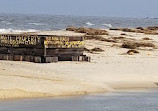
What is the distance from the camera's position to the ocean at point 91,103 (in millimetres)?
14500

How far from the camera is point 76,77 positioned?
1858 centimetres

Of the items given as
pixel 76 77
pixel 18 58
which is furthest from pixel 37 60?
pixel 76 77

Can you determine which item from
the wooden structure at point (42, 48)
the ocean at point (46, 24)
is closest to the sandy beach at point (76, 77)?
the wooden structure at point (42, 48)

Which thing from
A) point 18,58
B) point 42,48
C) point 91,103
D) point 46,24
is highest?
point 42,48

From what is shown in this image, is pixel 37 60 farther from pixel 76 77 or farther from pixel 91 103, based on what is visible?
pixel 91 103

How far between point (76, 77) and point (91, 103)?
330 cm

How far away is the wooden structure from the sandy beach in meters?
0.60

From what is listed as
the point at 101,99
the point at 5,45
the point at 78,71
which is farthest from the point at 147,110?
the point at 5,45

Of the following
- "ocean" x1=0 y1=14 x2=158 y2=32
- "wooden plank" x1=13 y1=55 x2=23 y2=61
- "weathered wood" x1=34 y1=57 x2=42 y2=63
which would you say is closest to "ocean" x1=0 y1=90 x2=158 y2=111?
"weathered wood" x1=34 y1=57 x2=42 y2=63

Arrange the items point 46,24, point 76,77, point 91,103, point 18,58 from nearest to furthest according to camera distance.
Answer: point 91,103
point 76,77
point 18,58
point 46,24

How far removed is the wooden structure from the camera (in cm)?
2181

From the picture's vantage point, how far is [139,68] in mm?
21500

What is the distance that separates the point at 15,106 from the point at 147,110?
11.8 feet

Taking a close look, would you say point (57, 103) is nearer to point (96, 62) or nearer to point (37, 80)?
point (37, 80)
